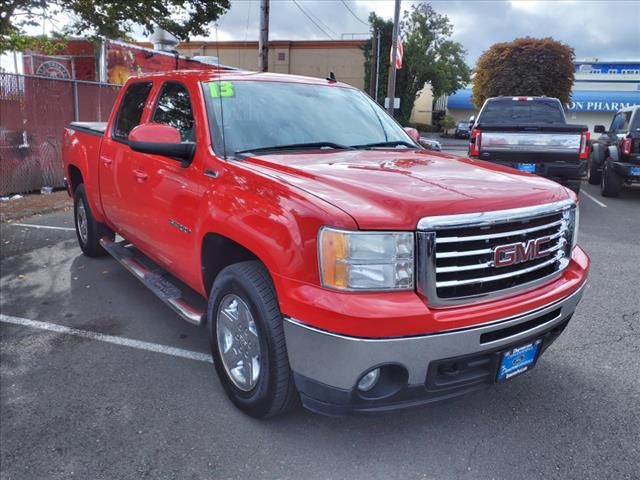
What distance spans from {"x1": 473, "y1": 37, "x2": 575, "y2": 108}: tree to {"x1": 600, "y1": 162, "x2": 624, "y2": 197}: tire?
1074 cm

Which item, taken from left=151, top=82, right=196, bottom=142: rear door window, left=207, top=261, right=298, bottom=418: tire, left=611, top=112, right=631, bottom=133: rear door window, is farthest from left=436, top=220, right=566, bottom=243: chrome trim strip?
left=611, top=112, right=631, bottom=133: rear door window

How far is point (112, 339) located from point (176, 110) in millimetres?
1787

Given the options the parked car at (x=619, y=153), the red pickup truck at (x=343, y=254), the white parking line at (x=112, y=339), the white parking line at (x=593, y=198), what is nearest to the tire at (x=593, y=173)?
the parked car at (x=619, y=153)

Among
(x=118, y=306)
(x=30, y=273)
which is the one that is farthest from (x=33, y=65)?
(x=118, y=306)

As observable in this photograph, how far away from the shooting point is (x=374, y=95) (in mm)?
38656

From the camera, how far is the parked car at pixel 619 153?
1023cm

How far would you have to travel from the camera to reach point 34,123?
10.3m

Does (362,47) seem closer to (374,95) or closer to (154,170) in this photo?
(374,95)

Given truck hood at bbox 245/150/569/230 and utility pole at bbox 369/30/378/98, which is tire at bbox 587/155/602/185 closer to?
truck hood at bbox 245/150/569/230

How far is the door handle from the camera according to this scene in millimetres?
3934

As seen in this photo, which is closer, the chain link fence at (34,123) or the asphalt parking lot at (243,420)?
the asphalt parking lot at (243,420)

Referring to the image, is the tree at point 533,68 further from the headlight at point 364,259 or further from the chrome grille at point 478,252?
the headlight at point 364,259

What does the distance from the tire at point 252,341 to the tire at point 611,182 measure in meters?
10.3

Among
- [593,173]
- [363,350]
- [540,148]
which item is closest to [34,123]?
[540,148]
